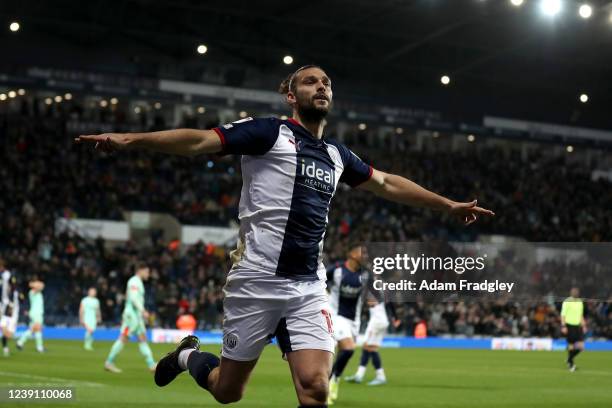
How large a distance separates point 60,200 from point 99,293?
7.54 metres

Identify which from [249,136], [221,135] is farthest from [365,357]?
[221,135]

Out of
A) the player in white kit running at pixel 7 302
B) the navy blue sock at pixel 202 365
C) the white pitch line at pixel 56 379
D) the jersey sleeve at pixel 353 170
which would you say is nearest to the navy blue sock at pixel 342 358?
the white pitch line at pixel 56 379

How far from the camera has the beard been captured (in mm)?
7164

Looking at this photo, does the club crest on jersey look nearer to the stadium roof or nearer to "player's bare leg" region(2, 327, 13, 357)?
"player's bare leg" region(2, 327, 13, 357)

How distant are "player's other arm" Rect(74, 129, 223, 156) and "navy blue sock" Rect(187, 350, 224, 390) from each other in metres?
1.96

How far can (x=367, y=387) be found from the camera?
18.5 metres

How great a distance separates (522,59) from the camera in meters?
51.4

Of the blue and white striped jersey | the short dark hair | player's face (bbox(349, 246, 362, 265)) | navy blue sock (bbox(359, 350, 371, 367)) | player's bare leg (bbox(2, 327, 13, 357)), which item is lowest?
player's bare leg (bbox(2, 327, 13, 357))

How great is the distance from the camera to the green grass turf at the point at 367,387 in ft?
50.0

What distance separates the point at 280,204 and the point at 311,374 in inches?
46.2

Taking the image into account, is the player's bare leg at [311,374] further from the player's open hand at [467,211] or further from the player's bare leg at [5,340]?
the player's bare leg at [5,340]

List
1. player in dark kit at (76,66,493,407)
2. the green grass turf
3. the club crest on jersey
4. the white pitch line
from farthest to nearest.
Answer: the white pitch line < the green grass turf < the club crest on jersey < player in dark kit at (76,66,493,407)

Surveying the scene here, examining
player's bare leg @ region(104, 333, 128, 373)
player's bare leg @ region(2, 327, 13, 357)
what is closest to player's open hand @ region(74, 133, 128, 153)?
player's bare leg @ region(104, 333, 128, 373)

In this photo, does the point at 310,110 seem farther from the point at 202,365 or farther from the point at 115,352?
the point at 115,352
